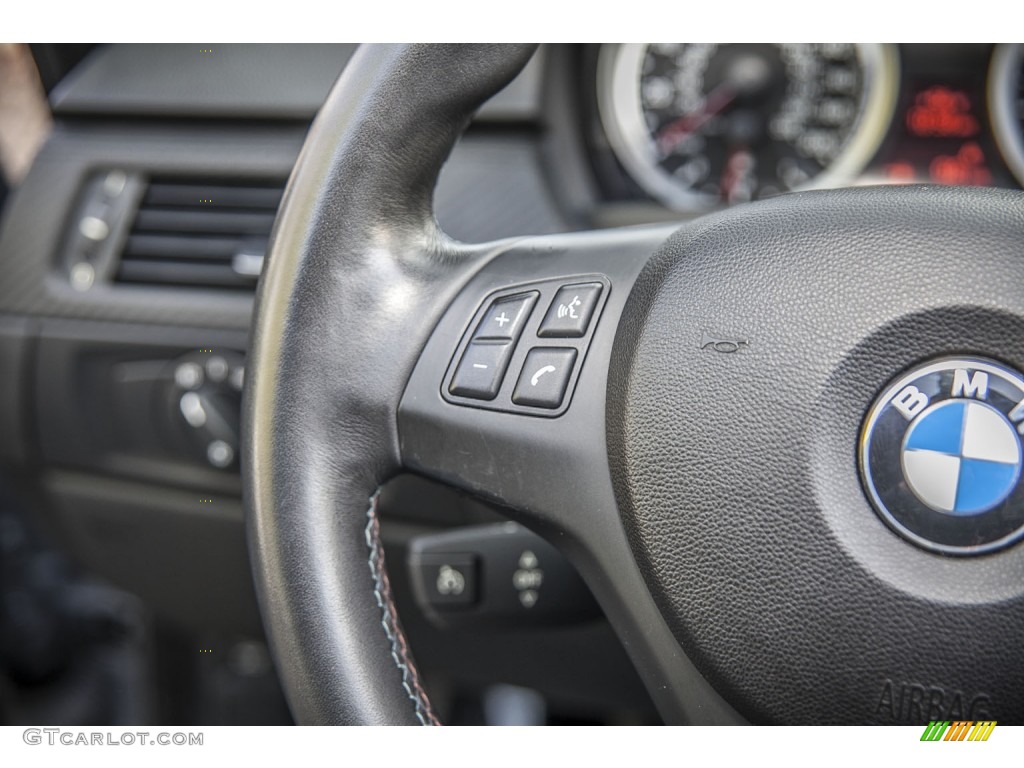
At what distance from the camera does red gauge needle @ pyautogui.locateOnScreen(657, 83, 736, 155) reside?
120 centimetres

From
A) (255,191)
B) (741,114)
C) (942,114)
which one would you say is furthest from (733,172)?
(255,191)

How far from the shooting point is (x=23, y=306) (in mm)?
1261

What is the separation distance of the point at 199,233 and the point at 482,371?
25.4 inches

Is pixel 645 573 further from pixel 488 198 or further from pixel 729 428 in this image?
pixel 488 198

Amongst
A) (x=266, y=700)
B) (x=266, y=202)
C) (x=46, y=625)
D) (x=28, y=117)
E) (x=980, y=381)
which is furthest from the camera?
(x=46, y=625)

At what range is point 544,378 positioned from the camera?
0.63 meters

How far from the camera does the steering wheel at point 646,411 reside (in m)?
0.57

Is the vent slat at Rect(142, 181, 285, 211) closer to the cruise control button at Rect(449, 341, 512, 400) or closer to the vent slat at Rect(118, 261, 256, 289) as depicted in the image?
the vent slat at Rect(118, 261, 256, 289)

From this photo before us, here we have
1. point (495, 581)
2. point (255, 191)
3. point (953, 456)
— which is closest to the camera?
point (953, 456)

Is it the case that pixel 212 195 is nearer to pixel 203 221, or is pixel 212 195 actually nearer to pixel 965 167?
pixel 203 221

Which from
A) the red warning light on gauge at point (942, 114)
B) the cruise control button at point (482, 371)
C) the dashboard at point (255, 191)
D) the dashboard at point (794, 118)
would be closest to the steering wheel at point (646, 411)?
the cruise control button at point (482, 371)

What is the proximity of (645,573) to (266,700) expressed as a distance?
3.81 ft
